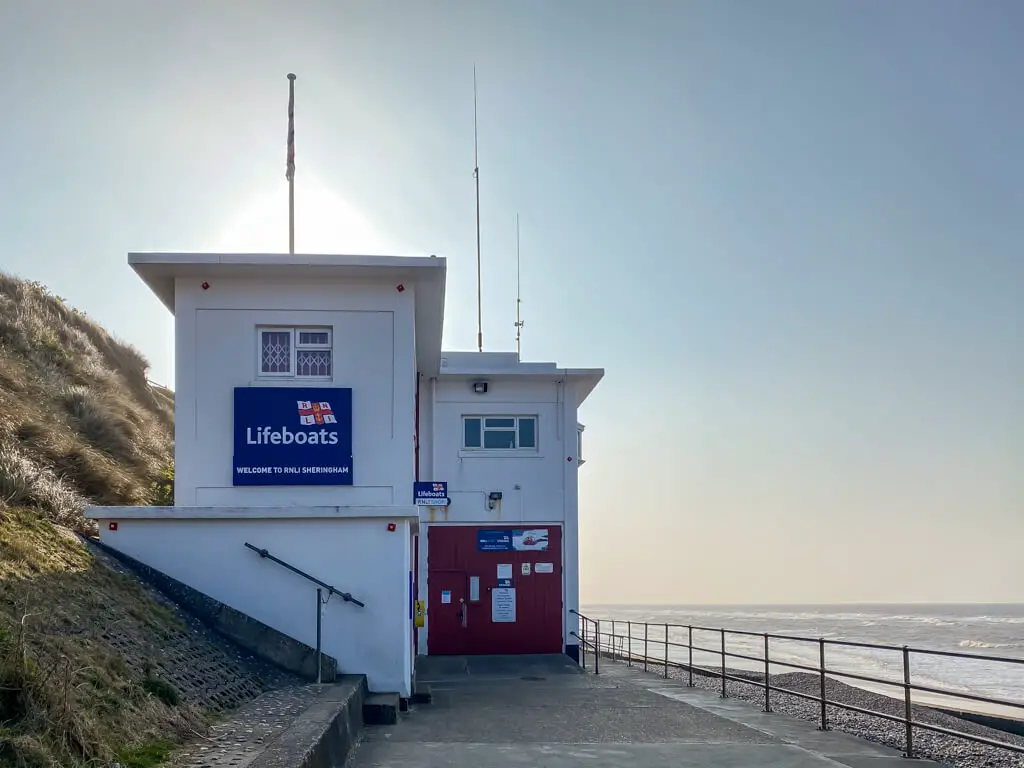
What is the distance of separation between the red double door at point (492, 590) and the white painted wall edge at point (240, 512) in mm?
7795

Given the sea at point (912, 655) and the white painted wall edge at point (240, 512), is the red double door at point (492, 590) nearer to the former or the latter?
the sea at point (912, 655)

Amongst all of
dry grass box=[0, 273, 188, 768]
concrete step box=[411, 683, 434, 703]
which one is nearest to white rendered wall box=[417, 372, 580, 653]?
dry grass box=[0, 273, 188, 768]

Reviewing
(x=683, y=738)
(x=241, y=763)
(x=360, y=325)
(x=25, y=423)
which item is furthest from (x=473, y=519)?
(x=241, y=763)

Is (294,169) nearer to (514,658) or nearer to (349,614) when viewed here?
(349,614)

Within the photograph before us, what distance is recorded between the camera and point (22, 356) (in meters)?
19.5

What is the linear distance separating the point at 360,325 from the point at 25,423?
5.16 m

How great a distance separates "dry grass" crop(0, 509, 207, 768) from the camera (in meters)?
5.50

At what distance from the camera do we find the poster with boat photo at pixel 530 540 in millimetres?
19859

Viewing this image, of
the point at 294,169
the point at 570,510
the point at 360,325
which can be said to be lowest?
the point at 570,510

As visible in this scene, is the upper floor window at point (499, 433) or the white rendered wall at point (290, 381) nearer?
the white rendered wall at point (290, 381)

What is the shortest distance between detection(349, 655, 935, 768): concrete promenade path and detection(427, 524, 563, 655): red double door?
3674mm

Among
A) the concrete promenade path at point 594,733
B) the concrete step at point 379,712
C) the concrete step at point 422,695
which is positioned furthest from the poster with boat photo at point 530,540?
the concrete step at point 379,712

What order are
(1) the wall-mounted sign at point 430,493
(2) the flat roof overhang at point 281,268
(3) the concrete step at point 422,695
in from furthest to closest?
(1) the wall-mounted sign at point 430,493, (2) the flat roof overhang at point 281,268, (3) the concrete step at point 422,695

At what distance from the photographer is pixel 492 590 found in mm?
19609
